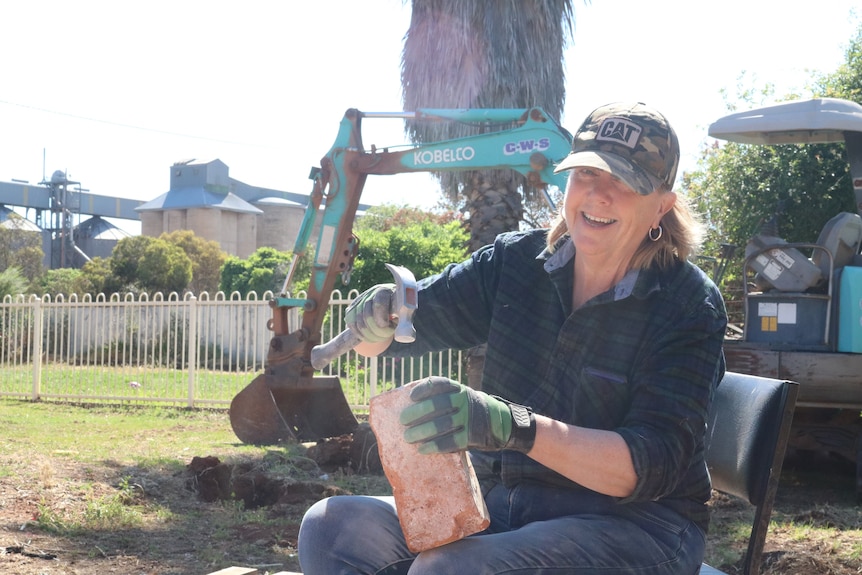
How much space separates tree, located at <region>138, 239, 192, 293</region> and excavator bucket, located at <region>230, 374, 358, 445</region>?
73.9 feet

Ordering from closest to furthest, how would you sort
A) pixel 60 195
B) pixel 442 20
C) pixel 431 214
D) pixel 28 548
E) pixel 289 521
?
pixel 28 548, pixel 289 521, pixel 442 20, pixel 431 214, pixel 60 195

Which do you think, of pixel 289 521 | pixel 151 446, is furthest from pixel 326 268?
pixel 289 521

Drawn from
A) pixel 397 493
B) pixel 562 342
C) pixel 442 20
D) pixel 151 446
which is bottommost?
pixel 151 446

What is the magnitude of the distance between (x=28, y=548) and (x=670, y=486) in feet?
12.1

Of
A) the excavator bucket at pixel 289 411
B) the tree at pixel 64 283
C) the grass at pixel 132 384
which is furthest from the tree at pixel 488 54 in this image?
the tree at pixel 64 283

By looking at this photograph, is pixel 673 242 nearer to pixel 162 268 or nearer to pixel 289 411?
pixel 289 411

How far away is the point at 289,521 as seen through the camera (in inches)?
210

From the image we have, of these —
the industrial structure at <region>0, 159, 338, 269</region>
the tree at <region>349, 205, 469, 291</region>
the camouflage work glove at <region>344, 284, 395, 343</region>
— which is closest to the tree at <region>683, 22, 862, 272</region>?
the tree at <region>349, 205, 469, 291</region>

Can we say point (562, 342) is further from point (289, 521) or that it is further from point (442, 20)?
point (442, 20)

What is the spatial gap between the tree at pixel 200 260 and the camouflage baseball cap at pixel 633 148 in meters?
34.8

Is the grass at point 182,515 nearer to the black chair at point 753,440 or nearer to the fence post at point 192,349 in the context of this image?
the black chair at point 753,440

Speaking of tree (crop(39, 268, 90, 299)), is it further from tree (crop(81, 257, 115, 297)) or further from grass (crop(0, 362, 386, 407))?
grass (crop(0, 362, 386, 407))

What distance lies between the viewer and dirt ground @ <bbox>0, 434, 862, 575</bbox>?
438 cm

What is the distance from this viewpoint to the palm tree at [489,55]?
11500 millimetres
